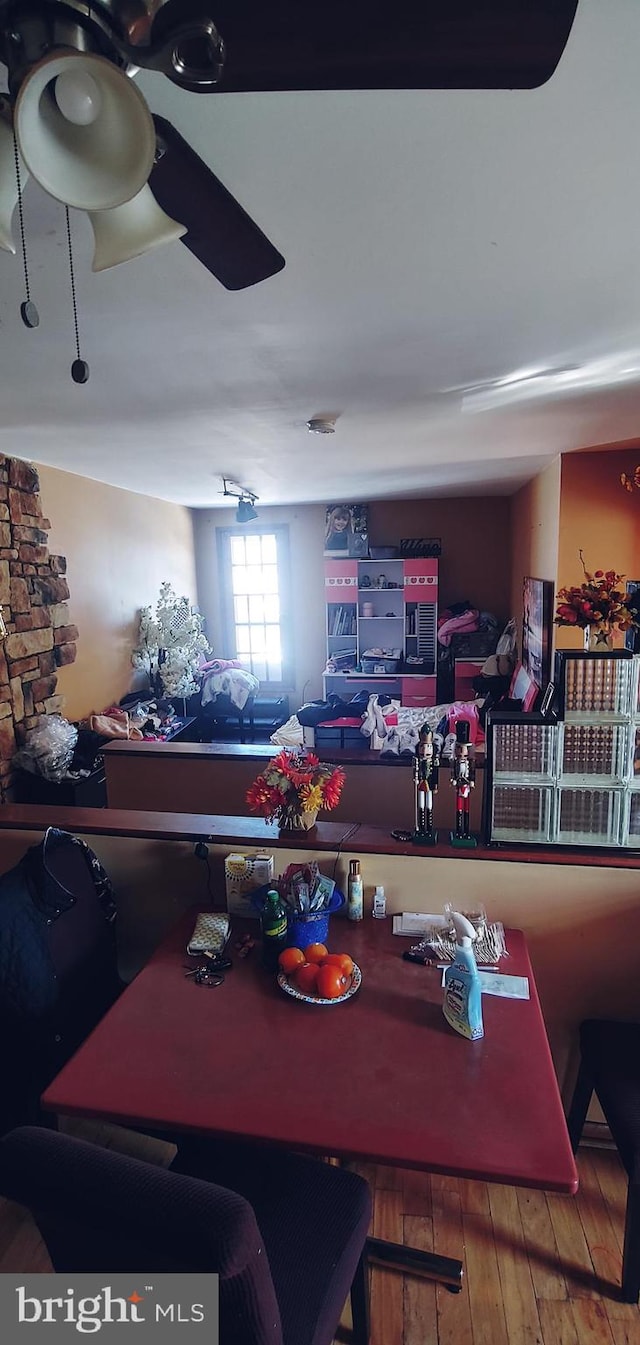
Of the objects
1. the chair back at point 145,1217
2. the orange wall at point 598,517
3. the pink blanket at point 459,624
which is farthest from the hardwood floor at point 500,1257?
the pink blanket at point 459,624

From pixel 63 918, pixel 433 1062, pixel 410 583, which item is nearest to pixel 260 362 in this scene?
pixel 63 918

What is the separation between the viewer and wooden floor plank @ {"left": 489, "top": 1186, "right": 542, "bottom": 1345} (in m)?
1.40

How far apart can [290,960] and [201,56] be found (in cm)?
165

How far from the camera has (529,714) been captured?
167 cm

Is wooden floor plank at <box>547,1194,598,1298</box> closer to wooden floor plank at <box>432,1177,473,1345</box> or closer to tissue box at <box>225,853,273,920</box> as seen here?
wooden floor plank at <box>432,1177,473,1345</box>

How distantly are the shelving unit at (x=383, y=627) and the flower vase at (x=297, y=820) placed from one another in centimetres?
461

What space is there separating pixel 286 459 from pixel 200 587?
333cm

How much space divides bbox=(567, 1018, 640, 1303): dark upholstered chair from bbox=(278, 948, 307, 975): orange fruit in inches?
33.1

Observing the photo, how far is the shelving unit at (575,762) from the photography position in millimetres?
1629

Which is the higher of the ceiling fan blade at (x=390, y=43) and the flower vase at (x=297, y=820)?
the ceiling fan blade at (x=390, y=43)

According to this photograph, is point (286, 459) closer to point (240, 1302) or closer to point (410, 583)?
point (410, 583)

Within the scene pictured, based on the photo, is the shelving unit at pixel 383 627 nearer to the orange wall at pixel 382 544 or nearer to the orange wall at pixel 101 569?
the orange wall at pixel 382 544

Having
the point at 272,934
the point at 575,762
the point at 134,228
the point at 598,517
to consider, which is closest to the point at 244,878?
the point at 272,934

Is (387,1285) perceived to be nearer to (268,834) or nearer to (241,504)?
(268,834)
